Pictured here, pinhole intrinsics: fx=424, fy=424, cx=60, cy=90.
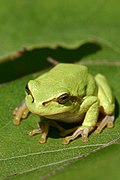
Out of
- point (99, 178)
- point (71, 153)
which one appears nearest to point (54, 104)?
point (71, 153)

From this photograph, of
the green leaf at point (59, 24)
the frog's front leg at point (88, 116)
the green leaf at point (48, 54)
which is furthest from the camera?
the green leaf at point (59, 24)

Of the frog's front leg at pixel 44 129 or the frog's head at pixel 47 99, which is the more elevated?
the frog's head at pixel 47 99

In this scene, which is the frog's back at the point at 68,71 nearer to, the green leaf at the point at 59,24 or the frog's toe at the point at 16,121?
the frog's toe at the point at 16,121

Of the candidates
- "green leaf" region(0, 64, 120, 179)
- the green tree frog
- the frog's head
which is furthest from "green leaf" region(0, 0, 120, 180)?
the frog's head

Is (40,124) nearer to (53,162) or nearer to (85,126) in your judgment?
(85,126)

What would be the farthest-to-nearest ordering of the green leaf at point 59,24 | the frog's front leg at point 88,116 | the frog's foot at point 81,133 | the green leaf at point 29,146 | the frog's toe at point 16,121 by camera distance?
the green leaf at point 59,24
the frog's toe at point 16,121
the frog's front leg at point 88,116
the frog's foot at point 81,133
the green leaf at point 29,146

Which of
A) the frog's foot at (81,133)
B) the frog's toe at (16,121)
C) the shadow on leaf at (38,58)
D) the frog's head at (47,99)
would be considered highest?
the frog's head at (47,99)

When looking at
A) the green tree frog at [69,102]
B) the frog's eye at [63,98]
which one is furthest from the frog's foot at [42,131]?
the frog's eye at [63,98]
